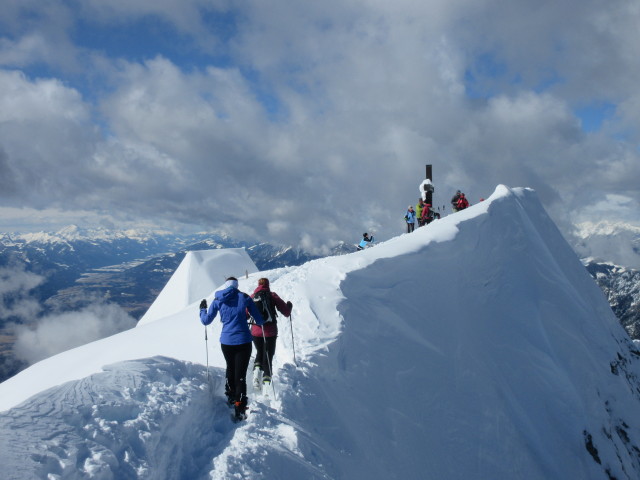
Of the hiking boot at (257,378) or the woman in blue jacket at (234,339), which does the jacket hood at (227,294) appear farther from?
the hiking boot at (257,378)

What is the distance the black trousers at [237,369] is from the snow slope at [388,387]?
1.49 ft

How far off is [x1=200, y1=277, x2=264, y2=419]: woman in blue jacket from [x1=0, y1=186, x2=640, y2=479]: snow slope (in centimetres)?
50

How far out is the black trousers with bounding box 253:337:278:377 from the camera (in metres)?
7.90

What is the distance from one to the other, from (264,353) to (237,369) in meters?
1.09

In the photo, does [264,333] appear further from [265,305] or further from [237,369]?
[237,369]

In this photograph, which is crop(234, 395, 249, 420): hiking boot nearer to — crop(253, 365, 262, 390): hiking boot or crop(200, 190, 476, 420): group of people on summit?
crop(200, 190, 476, 420): group of people on summit

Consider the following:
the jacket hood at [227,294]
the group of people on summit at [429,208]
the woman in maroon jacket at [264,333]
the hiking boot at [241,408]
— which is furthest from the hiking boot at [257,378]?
the group of people on summit at [429,208]

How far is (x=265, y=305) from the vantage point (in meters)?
8.12

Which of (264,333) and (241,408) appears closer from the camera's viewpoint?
(241,408)

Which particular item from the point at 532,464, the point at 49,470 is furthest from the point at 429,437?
the point at 49,470

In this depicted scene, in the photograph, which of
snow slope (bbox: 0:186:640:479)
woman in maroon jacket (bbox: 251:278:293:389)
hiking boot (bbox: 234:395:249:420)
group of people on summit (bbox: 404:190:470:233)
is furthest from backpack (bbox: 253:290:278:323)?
group of people on summit (bbox: 404:190:470:233)

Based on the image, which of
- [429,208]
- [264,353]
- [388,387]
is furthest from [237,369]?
[429,208]

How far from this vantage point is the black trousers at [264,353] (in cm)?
790

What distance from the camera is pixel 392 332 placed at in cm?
1155
